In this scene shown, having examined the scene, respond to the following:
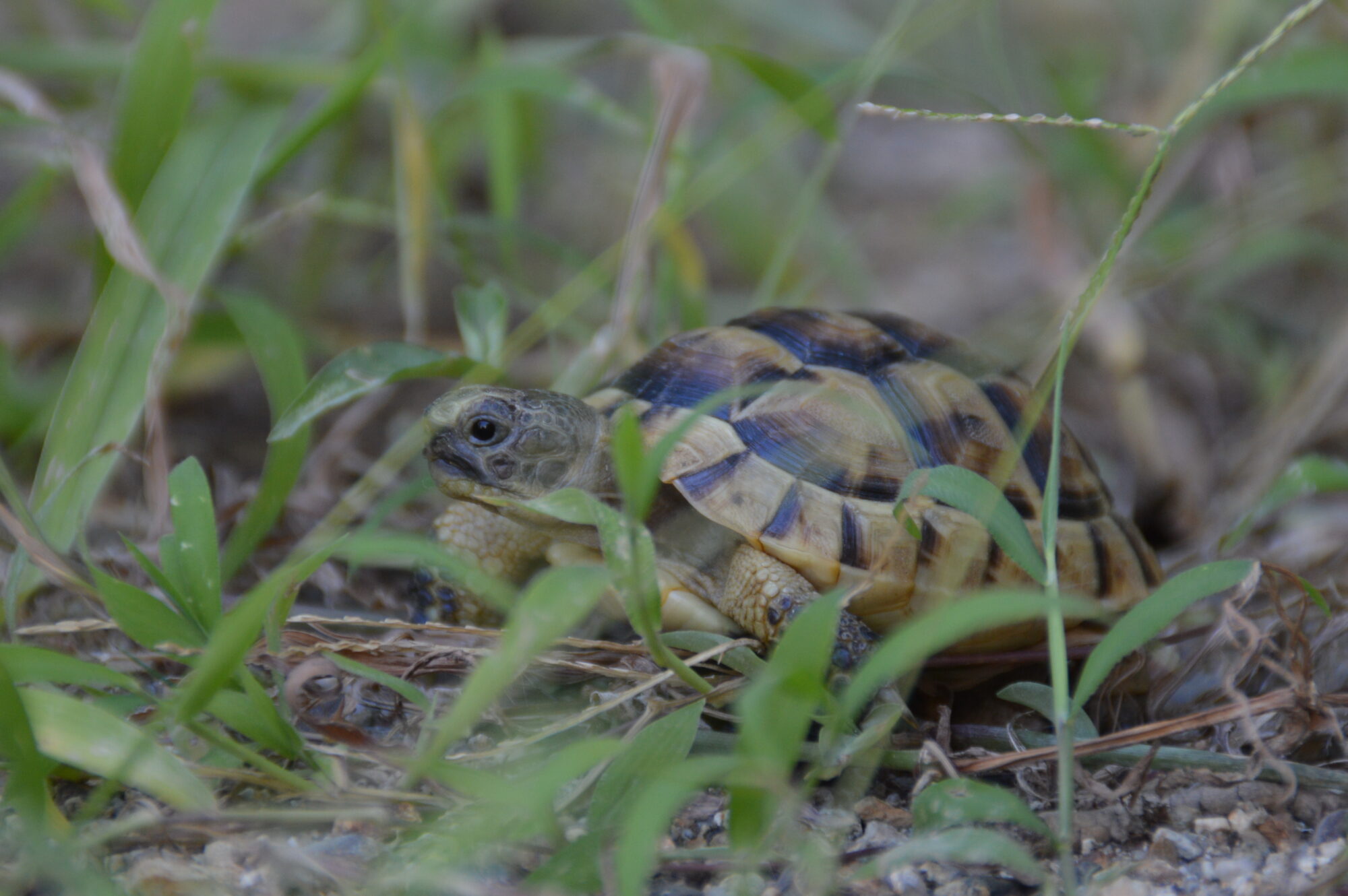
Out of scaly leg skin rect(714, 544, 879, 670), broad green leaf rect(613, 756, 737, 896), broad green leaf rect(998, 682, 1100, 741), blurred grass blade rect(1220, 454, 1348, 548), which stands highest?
blurred grass blade rect(1220, 454, 1348, 548)

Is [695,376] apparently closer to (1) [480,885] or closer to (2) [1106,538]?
(2) [1106,538]

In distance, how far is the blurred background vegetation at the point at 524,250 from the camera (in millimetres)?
1878

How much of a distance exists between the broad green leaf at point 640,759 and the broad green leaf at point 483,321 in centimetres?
94

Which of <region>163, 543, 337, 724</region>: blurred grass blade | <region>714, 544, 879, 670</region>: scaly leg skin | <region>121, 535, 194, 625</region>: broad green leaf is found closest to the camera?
<region>163, 543, 337, 724</region>: blurred grass blade

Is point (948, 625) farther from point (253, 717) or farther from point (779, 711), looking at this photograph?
point (253, 717)

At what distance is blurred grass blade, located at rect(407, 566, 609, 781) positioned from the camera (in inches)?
39.0

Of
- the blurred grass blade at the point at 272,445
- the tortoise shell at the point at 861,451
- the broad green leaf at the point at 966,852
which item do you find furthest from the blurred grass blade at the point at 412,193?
the broad green leaf at the point at 966,852

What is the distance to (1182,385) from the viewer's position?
10.7 ft

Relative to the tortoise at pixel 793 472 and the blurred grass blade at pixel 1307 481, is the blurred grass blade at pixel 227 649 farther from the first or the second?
the blurred grass blade at pixel 1307 481

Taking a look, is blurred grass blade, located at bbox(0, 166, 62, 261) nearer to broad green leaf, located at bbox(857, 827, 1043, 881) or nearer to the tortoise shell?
the tortoise shell

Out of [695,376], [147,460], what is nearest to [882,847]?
[695,376]

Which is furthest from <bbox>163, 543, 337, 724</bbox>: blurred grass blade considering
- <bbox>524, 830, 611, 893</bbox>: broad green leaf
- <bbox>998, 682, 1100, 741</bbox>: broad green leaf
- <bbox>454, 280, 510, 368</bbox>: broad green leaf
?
<bbox>998, 682, 1100, 741</bbox>: broad green leaf

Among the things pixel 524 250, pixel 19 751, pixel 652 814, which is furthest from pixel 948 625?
pixel 524 250

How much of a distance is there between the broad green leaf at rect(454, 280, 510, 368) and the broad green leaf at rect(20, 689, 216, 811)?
3.19ft
